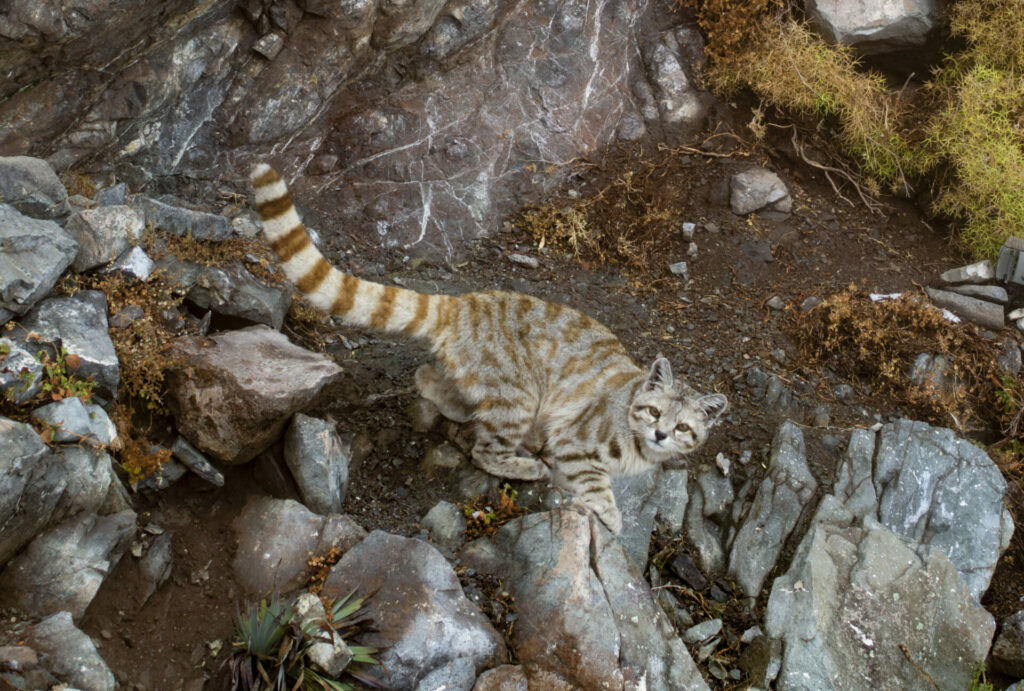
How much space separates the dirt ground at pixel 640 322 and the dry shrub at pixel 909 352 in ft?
0.64

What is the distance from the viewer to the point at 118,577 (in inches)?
178

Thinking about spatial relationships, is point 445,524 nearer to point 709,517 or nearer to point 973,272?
point 709,517

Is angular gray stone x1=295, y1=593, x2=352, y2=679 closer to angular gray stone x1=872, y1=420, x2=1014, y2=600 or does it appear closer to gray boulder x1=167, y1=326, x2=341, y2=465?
gray boulder x1=167, y1=326, x2=341, y2=465

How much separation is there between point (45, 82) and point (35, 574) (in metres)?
3.57

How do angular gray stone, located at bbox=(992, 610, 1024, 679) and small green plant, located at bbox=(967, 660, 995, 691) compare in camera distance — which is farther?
angular gray stone, located at bbox=(992, 610, 1024, 679)

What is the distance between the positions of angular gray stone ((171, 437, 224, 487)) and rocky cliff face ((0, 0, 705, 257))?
2584 mm

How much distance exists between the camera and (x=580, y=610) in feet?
15.5

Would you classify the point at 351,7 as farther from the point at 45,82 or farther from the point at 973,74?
the point at 973,74

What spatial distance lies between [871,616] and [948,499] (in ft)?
4.41

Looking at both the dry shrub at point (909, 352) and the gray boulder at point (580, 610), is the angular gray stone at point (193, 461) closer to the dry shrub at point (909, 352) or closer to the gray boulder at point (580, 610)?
the gray boulder at point (580, 610)

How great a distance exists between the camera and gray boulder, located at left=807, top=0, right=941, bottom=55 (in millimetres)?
8359

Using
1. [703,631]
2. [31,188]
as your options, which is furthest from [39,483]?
[703,631]

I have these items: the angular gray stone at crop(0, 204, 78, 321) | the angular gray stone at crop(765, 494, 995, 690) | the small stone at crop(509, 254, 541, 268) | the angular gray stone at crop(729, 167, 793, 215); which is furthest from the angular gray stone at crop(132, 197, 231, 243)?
the angular gray stone at crop(729, 167, 793, 215)

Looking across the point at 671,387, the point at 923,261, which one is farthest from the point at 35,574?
the point at 923,261
